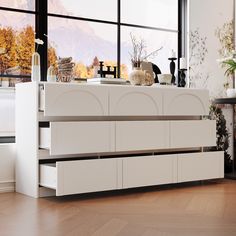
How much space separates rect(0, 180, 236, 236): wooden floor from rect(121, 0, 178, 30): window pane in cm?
183

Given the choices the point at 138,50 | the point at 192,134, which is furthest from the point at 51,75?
the point at 192,134

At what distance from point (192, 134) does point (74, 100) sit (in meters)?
1.27

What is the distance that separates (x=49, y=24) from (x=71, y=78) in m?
0.69

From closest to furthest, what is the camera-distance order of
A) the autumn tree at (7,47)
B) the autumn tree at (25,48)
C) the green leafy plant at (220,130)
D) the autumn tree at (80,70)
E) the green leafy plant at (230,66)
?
the autumn tree at (7,47)
the autumn tree at (25,48)
the autumn tree at (80,70)
the green leafy plant at (230,66)
the green leafy plant at (220,130)

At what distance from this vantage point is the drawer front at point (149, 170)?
445 cm

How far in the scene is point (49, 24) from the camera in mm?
4918

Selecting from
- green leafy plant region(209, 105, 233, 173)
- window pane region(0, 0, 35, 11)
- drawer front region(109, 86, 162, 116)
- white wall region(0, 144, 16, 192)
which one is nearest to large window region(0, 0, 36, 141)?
window pane region(0, 0, 35, 11)

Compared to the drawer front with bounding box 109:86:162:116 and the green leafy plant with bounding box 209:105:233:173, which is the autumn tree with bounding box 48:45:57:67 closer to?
the drawer front with bounding box 109:86:162:116

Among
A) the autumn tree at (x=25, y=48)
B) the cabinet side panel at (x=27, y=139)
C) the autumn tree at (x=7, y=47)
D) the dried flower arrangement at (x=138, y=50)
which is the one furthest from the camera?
the dried flower arrangement at (x=138, y=50)

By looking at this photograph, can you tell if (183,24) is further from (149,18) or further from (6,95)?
(6,95)

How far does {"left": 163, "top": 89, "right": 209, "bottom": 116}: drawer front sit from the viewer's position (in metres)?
4.76

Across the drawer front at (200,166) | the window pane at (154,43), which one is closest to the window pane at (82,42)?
the window pane at (154,43)

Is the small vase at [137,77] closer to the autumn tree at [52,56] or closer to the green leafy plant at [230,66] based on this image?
the autumn tree at [52,56]

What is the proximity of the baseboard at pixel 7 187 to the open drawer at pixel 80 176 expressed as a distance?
1.49 ft
